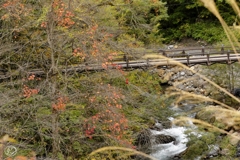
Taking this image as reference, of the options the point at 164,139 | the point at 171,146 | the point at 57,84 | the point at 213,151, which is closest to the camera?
the point at 57,84

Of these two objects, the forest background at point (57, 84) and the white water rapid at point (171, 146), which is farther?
the white water rapid at point (171, 146)

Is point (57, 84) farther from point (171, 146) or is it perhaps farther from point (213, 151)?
point (171, 146)

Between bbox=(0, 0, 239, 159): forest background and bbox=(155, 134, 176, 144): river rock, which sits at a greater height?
bbox=(0, 0, 239, 159): forest background

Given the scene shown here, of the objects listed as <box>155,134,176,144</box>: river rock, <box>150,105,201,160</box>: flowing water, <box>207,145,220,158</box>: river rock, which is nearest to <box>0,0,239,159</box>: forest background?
<box>150,105,201,160</box>: flowing water

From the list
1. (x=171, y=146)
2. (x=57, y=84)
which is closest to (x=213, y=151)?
(x=171, y=146)

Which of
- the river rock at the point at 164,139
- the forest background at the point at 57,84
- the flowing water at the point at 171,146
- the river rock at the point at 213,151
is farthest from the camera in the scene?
the river rock at the point at 164,139

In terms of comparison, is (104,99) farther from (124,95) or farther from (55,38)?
(55,38)

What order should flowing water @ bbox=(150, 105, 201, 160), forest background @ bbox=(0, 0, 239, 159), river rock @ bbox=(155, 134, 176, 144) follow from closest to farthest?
forest background @ bbox=(0, 0, 239, 159)
flowing water @ bbox=(150, 105, 201, 160)
river rock @ bbox=(155, 134, 176, 144)

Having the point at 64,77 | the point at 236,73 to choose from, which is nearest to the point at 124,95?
the point at 64,77

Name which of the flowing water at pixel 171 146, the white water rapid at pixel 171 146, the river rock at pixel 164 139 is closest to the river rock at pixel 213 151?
the flowing water at pixel 171 146

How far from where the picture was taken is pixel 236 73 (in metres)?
19.6

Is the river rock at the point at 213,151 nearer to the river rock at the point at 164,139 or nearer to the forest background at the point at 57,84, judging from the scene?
the river rock at the point at 164,139

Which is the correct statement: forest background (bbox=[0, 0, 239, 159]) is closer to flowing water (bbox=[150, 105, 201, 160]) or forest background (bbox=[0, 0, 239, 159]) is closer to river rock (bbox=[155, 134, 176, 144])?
flowing water (bbox=[150, 105, 201, 160])

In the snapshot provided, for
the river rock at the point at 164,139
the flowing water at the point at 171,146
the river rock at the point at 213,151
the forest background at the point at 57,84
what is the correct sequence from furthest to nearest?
the river rock at the point at 164,139 < the flowing water at the point at 171,146 < the river rock at the point at 213,151 < the forest background at the point at 57,84
